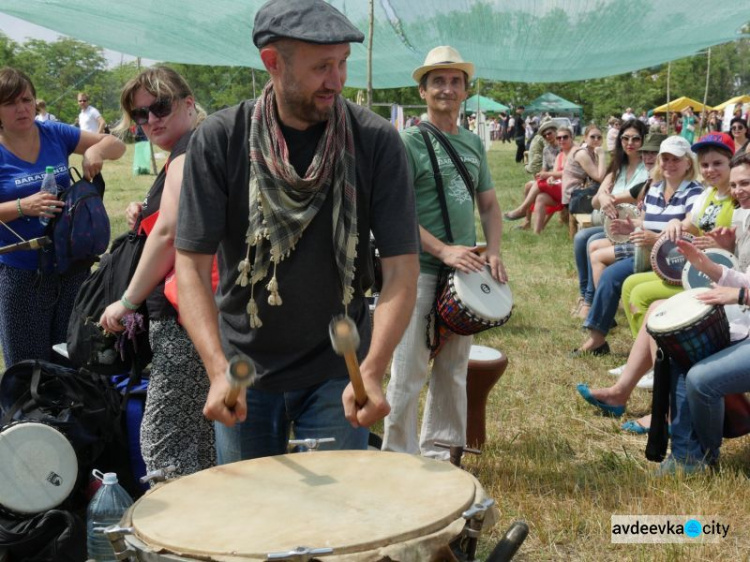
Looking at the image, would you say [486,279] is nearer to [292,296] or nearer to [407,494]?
[292,296]

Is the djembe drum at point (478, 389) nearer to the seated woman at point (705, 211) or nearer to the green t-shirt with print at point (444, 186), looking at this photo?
the green t-shirt with print at point (444, 186)

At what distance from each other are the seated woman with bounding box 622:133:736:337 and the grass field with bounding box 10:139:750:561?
0.61 metres

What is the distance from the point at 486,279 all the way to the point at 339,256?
6.17ft

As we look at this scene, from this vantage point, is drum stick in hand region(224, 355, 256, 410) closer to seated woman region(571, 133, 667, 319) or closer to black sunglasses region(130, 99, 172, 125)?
black sunglasses region(130, 99, 172, 125)

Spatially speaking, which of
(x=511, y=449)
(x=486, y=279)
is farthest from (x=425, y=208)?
(x=511, y=449)

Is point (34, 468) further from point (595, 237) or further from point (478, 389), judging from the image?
point (595, 237)

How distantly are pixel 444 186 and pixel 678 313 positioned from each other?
1230 millimetres

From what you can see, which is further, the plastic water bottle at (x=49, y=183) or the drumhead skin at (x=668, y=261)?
the drumhead skin at (x=668, y=261)

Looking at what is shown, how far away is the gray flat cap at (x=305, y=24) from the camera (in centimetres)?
219

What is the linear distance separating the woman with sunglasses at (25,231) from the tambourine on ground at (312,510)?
2.46 m

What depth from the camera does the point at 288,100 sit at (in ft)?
7.70

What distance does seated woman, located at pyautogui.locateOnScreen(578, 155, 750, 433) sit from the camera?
14.8 feet

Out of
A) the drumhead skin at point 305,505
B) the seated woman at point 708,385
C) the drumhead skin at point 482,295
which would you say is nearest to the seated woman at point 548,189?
the seated woman at point 708,385

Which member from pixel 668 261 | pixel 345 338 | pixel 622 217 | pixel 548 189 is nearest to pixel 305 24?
pixel 345 338
